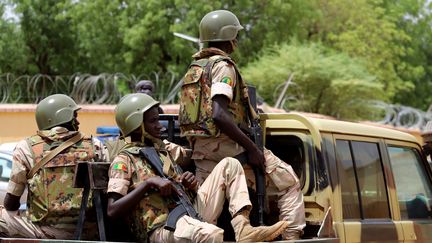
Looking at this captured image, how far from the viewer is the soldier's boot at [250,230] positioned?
4277mm

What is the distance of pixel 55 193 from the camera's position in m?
4.61

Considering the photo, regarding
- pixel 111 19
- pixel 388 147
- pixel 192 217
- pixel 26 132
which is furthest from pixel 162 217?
pixel 111 19

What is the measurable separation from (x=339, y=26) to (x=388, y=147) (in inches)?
1058

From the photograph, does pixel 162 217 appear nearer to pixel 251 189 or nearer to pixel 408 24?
pixel 251 189

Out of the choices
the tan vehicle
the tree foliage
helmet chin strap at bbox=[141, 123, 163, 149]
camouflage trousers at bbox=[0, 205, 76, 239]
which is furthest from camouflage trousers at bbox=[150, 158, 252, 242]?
the tree foliage

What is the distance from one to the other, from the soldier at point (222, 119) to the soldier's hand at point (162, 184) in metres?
0.56

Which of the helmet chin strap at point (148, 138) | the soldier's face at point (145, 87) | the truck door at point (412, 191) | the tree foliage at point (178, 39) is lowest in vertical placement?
the truck door at point (412, 191)

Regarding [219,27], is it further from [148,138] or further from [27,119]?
[27,119]

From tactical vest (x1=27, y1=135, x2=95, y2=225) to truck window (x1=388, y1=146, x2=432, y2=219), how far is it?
231 cm

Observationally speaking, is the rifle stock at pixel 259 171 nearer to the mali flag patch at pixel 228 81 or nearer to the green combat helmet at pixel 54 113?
the mali flag patch at pixel 228 81

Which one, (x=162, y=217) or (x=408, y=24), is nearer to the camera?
(x=162, y=217)

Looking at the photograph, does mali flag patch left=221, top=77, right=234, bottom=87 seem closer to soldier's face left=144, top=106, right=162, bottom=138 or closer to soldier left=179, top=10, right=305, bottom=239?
soldier left=179, top=10, right=305, bottom=239

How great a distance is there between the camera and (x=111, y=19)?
2852 centimetres

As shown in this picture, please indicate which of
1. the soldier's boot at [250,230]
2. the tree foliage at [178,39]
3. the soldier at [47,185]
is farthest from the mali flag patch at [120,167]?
the tree foliage at [178,39]
